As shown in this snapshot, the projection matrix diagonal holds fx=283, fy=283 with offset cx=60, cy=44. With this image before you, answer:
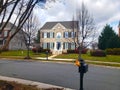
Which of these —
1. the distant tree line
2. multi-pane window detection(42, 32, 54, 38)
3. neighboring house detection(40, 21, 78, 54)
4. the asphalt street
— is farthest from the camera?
multi-pane window detection(42, 32, 54, 38)

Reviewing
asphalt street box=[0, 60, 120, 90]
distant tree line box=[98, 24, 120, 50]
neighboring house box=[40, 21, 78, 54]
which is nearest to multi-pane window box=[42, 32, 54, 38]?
neighboring house box=[40, 21, 78, 54]

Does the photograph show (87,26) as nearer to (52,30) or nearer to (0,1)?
(52,30)

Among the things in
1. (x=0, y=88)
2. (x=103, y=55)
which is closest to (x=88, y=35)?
(x=103, y=55)

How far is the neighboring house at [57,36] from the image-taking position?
6576 centimetres

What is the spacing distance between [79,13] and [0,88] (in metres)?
34.1

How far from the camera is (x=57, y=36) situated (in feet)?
223

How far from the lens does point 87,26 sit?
41.7m

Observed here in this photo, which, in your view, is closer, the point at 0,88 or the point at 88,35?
the point at 0,88

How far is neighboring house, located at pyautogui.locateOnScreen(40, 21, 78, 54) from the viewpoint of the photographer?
65.8 m

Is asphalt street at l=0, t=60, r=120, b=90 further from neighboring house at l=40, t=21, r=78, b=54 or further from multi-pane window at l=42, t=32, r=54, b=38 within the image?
multi-pane window at l=42, t=32, r=54, b=38

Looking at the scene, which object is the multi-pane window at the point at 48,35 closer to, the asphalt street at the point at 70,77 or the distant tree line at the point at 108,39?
the distant tree line at the point at 108,39

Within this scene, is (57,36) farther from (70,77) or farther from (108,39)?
(70,77)

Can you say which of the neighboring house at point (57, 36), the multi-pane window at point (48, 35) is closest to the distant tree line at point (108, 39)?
the neighboring house at point (57, 36)

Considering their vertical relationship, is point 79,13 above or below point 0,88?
above
